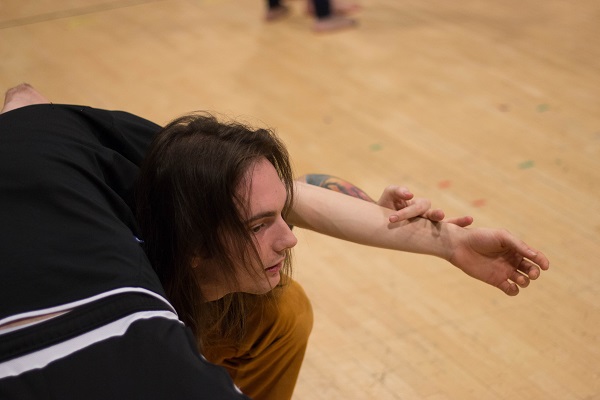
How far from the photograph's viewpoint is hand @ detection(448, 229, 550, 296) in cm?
135

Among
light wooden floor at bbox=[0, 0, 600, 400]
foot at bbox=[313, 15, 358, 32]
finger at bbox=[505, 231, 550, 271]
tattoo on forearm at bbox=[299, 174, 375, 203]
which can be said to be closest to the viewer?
finger at bbox=[505, 231, 550, 271]

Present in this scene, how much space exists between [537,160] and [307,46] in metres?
1.28

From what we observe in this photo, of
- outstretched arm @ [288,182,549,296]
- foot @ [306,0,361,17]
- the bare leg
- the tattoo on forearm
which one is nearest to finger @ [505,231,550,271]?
outstretched arm @ [288,182,549,296]

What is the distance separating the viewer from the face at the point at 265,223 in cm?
113

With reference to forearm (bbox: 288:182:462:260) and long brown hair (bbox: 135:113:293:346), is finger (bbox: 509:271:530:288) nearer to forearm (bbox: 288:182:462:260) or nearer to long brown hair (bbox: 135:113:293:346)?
forearm (bbox: 288:182:462:260)

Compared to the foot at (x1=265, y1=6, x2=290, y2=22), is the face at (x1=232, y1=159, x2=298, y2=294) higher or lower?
higher

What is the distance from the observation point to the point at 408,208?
142 cm

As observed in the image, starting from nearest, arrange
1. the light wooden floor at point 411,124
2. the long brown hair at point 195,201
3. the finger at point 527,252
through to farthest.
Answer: the long brown hair at point 195,201, the finger at point 527,252, the light wooden floor at point 411,124

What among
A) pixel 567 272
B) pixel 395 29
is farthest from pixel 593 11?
pixel 567 272

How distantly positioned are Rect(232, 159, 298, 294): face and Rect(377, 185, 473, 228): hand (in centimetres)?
Result: 31

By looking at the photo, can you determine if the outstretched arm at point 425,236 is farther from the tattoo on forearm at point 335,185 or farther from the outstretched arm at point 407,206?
the tattoo on forearm at point 335,185

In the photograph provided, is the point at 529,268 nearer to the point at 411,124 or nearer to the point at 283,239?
the point at 283,239

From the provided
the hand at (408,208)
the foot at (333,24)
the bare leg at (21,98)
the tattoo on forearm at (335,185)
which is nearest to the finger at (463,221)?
the hand at (408,208)

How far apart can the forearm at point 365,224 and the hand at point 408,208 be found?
2 cm
